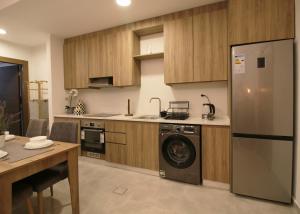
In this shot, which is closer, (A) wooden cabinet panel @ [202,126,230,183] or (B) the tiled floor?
(B) the tiled floor

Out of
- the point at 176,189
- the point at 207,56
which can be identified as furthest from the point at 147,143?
the point at 207,56

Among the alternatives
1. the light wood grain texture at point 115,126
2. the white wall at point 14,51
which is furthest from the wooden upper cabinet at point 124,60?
the white wall at point 14,51

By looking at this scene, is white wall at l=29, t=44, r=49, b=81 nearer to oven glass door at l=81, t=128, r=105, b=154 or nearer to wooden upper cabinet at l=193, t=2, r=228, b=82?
oven glass door at l=81, t=128, r=105, b=154

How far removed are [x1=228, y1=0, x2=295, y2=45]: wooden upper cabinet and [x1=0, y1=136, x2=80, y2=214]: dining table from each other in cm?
217

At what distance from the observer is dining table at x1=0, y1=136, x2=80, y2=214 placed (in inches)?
46.2

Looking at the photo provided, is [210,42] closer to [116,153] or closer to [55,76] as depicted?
[116,153]

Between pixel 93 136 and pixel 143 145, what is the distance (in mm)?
997

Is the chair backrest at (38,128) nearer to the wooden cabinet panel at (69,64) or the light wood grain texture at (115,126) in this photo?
the light wood grain texture at (115,126)

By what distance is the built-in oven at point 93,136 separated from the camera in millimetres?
3076

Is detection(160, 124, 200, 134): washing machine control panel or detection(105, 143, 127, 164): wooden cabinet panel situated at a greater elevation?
detection(160, 124, 200, 134): washing machine control panel

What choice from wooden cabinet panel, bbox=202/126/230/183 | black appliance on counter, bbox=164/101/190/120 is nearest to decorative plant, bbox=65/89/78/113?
black appliance on counter, bbox=164/101/190/120

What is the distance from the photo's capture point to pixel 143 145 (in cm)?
273

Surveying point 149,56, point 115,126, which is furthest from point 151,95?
point 115,126

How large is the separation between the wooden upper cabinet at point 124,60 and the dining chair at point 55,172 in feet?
4.48
